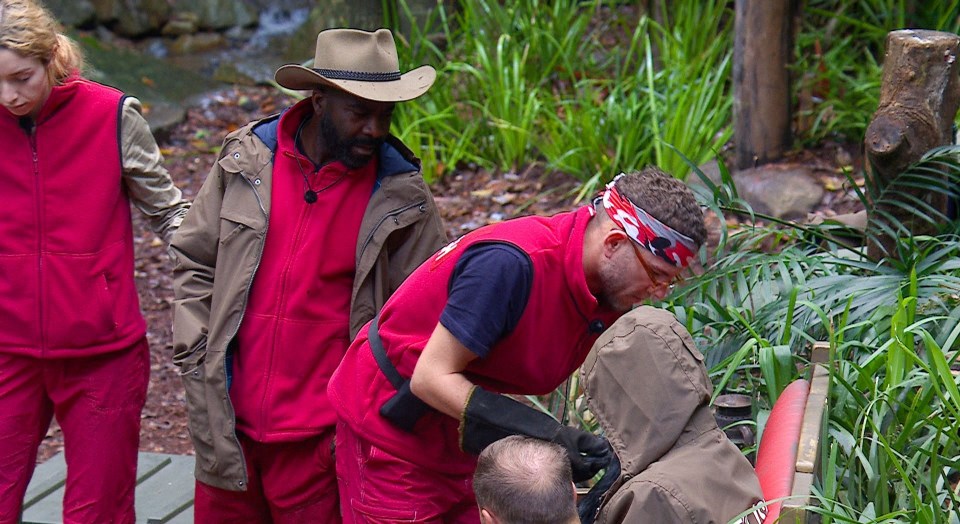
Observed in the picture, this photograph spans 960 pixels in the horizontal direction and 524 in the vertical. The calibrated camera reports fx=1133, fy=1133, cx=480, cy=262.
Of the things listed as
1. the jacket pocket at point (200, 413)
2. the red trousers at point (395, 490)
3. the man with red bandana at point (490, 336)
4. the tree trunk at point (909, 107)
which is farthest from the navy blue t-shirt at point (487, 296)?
the tree trunk at point (909, 107)

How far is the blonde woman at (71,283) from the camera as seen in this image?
3385 mm

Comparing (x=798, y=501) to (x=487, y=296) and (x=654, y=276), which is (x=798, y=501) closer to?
(x=654, y=276)

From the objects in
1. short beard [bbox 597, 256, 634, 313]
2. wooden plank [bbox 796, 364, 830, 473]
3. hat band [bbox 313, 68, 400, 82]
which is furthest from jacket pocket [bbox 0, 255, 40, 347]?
wooden plank [bbox 796, 364, 830, 473]

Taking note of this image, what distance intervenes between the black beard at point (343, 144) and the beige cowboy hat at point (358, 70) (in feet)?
0.41

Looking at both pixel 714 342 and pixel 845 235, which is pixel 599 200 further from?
pixel 845 235

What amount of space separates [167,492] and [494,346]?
2349 mm

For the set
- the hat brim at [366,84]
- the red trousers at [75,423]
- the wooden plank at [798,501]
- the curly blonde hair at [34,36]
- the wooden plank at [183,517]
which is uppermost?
the curly blonde hair at [34,36]

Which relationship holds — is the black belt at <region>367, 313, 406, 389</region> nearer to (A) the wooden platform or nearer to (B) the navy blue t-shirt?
(B) the navy blue t-shirt

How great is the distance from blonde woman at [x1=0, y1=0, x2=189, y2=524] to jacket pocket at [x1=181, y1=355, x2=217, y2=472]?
0.37m

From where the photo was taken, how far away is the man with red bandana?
2.52 m

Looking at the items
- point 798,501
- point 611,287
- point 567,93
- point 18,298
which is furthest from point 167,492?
point 567,93

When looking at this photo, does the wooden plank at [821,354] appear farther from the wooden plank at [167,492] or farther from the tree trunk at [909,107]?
the wooden plank at [167,492]

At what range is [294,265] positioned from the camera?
3199mm

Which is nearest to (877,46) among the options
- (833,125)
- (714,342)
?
(833,125)
